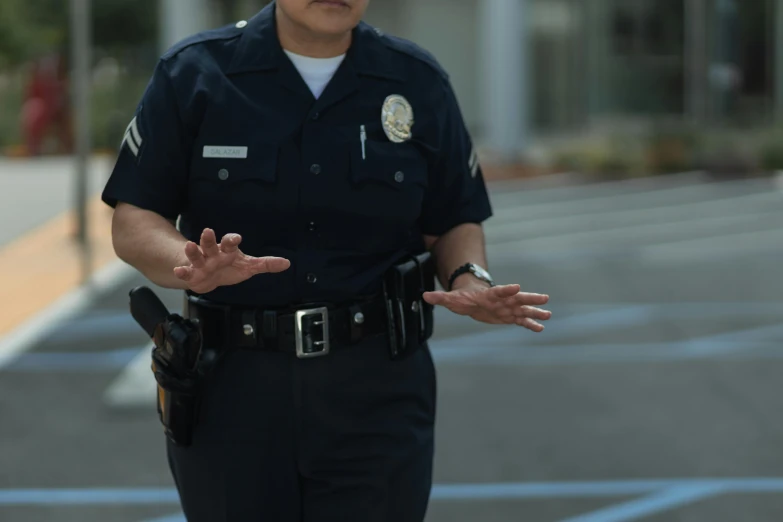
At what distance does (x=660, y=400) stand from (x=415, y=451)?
4.16 meters

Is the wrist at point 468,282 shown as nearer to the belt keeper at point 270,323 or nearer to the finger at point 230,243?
the belt keeper at point 270,323

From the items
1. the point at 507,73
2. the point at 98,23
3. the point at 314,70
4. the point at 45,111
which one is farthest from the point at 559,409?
the point at 98,23

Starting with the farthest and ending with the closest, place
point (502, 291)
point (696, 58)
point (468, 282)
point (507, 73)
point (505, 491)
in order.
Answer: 1. point (696, 58)
2. point (507, 73)
3. point (505, 491)
4. point (468, 282)
5. point (502, 291)

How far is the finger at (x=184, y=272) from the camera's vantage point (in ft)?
7.64

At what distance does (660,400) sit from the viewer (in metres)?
6.70

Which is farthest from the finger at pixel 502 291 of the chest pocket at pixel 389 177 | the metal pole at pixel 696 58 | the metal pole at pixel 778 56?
the metal pole at pixel 778 56

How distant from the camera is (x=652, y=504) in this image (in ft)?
16.6

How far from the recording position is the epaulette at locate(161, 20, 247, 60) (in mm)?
2658

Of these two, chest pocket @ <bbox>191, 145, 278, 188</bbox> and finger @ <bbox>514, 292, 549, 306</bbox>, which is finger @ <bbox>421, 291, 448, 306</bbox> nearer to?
finger @ <bbox>514, 292, 549, 306</bbox>

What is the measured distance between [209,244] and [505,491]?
319 cm

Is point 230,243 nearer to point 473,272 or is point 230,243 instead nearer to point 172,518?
point 473,272

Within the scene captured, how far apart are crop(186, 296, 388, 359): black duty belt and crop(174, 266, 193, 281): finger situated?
0.34 metres

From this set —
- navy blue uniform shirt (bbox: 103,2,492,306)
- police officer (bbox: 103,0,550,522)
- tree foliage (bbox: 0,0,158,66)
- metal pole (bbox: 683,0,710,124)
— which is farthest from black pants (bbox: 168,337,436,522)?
tree foliage (bbox: 0,0,158,66)

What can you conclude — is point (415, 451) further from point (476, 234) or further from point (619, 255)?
point (619, 255)
